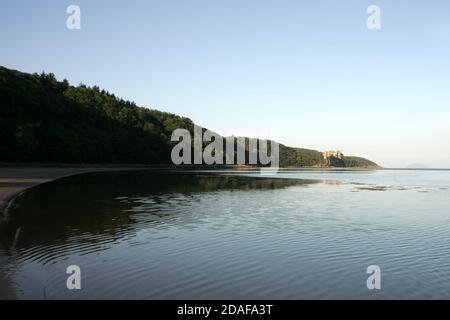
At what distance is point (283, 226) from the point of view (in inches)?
860

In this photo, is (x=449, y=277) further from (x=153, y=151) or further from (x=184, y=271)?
(x=153, y=151)

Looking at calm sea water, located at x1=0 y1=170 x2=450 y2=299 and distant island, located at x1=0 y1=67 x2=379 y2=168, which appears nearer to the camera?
calm sea water, located at x1=0 y1=170 x2=450 y2=299

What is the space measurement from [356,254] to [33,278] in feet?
36.3

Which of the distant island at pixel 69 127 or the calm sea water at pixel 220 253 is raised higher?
the distant island at pixel 69 127

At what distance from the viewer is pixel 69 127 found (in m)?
126

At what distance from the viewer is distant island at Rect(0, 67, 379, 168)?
9856 centimetres

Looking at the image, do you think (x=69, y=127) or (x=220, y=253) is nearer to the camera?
(x=220, y=253)

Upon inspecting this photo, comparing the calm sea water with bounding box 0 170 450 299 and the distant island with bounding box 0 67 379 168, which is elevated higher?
the distant island with bounding box 0 67 379 168

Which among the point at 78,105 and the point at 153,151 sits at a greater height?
the point at 78,105

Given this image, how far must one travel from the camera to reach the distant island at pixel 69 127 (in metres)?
98.6

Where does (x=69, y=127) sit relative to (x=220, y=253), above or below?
above

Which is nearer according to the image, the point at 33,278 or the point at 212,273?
the point at 33,278

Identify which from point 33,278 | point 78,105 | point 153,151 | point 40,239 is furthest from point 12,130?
point 33,278

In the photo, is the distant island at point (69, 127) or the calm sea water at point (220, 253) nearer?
the calm sea water at point (220, 253)
